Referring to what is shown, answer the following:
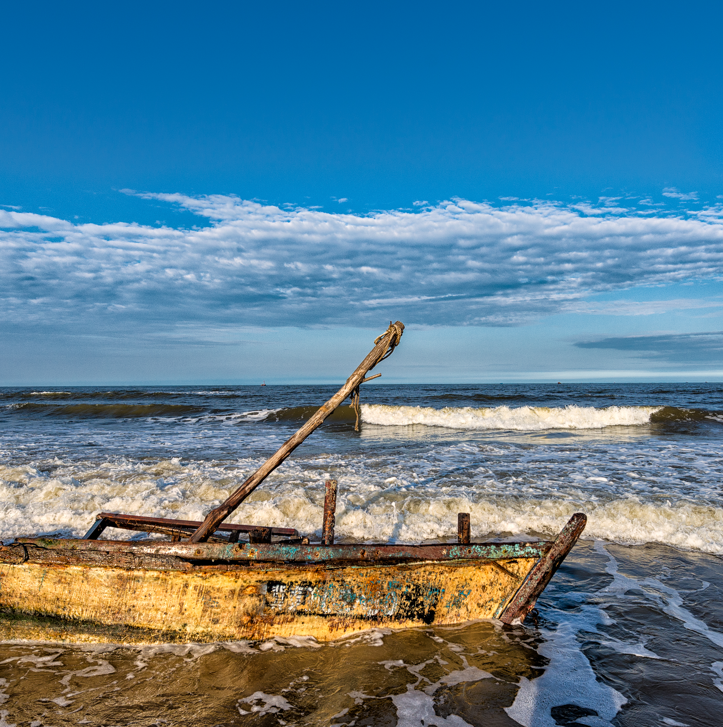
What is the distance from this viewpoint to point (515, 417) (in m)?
25.0

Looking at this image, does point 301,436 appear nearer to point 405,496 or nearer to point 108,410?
point 405,496

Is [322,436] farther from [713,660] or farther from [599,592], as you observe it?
[713,660]

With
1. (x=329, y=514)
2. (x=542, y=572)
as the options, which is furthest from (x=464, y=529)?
(x=329, y=514)

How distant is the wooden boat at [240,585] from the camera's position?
3.89 m

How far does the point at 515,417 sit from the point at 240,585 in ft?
75.7

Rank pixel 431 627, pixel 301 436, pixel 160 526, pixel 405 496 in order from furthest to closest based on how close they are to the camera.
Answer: pixel 405 496 < pixel 160 526 < pixel 301 436 < pixel 431 627

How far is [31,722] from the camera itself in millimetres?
3240

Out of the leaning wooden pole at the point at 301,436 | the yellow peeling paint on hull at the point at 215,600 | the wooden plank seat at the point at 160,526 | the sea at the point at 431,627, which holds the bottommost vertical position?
the sea at the point at 431,627

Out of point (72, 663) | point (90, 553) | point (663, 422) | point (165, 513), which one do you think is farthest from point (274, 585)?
point (663, 422)

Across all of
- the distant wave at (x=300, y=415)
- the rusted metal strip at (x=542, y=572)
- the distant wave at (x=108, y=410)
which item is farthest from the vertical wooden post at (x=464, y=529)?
the distant wave at (x=108, y=410)

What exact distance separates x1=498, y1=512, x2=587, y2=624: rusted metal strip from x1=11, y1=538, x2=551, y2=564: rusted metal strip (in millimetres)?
→ 85

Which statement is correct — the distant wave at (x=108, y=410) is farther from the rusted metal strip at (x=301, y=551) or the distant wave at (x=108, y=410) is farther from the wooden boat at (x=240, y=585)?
the rusted metal strip at (x=301, y=551)

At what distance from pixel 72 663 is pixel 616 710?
430 centimetres

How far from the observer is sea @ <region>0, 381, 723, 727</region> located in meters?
3.46
